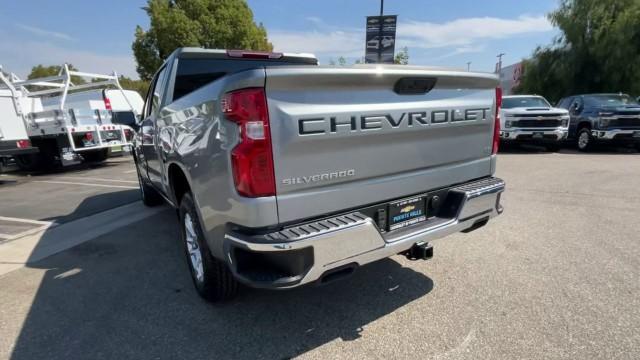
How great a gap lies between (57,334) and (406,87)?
9.77 feet

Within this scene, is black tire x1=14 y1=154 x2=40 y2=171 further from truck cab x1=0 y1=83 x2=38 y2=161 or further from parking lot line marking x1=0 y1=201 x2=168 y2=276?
parking lot line marking x1=0 y1=201 x2=168 y2=276

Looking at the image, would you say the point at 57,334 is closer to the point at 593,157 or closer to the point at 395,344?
the point at 395,344

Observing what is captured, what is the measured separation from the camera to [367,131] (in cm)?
222

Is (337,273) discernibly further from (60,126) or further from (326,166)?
(60,126)

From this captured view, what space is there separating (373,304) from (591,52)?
2316cm

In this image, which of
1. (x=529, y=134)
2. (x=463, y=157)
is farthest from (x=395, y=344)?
(x=529, y=134)

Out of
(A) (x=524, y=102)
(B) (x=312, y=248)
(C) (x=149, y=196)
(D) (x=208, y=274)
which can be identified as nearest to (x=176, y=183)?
(D) (x=208, y=274)

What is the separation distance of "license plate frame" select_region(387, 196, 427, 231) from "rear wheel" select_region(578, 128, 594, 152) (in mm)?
11569

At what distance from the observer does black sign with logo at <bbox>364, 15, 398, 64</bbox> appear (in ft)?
51.6

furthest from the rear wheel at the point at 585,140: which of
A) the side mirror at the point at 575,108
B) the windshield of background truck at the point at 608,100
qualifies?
the windshield of background truck at the point at 608,100

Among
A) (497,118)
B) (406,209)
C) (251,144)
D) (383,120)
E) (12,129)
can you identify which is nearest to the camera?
(251,144)

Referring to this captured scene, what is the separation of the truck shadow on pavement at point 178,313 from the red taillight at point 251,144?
1.12 metres

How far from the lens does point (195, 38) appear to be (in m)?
23.9

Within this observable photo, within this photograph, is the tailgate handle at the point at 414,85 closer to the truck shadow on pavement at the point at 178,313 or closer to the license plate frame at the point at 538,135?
the truck shadow on pavement at the point at 178,313
